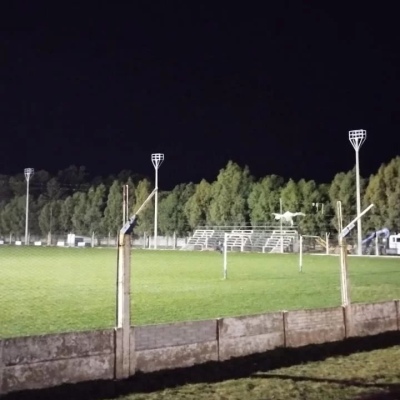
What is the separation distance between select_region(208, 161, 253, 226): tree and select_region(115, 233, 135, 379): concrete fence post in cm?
5834

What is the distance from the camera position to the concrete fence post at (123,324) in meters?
8.37

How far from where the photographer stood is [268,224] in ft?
212

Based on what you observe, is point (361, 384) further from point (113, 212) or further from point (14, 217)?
point (113, 212)

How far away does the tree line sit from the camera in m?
59.7

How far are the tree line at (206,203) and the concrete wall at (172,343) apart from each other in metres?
47.2

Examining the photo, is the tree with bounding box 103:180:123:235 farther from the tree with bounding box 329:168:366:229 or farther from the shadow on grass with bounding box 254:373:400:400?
the shadow on grass with bounding box 254:373:400:400

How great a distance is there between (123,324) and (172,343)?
2.58 ft

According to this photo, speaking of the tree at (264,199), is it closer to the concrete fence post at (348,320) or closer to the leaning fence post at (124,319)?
the concrete fence post at (348,320)

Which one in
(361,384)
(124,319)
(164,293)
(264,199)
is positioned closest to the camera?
(361,384)

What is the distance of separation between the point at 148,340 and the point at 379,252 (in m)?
46.6

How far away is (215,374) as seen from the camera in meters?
8.70

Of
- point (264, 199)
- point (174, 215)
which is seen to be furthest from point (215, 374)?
point (174, 215)

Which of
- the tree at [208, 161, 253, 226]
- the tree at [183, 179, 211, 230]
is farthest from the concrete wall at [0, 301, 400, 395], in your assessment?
the tree at [183, 179, 211, 230]

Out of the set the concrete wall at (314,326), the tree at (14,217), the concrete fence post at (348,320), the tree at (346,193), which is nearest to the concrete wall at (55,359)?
the concrete wall at (314,326)
